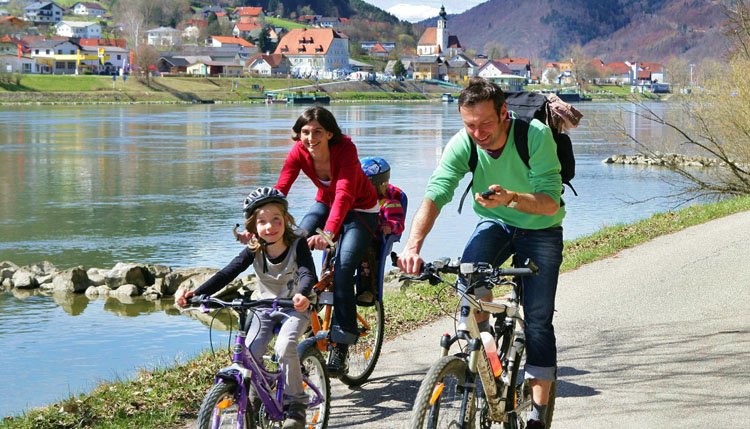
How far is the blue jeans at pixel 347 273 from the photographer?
261 inches

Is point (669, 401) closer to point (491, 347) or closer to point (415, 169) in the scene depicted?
point (491, 347)

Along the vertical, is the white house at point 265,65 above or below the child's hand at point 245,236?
above

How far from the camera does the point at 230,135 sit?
57938 millimetres

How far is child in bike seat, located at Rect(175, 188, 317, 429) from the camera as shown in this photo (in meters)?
5.20

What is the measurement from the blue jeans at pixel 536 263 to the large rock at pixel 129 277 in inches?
484

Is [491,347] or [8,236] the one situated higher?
[491,347]

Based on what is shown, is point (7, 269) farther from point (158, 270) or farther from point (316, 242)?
point (316, 242)

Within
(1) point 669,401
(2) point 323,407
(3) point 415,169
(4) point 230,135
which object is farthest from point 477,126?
(4) point 230,135

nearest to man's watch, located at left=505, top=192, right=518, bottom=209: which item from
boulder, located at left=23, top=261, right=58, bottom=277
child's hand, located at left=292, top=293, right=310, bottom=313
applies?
child's hand, located at left=292, top=293, right=310, bottom=313

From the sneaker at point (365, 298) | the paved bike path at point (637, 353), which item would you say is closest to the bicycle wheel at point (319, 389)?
the paved bike path at point (637, 353)

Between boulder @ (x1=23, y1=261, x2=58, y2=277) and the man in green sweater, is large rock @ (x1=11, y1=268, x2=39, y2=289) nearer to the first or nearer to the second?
boulder @ (x1=23, y1=261, x2=58, y2=277)

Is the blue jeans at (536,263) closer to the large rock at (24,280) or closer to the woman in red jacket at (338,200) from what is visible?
the woman in red jacket at (338,200)

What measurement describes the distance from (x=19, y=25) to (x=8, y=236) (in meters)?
188

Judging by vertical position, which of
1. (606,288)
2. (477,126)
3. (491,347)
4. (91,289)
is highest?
(477,126)
